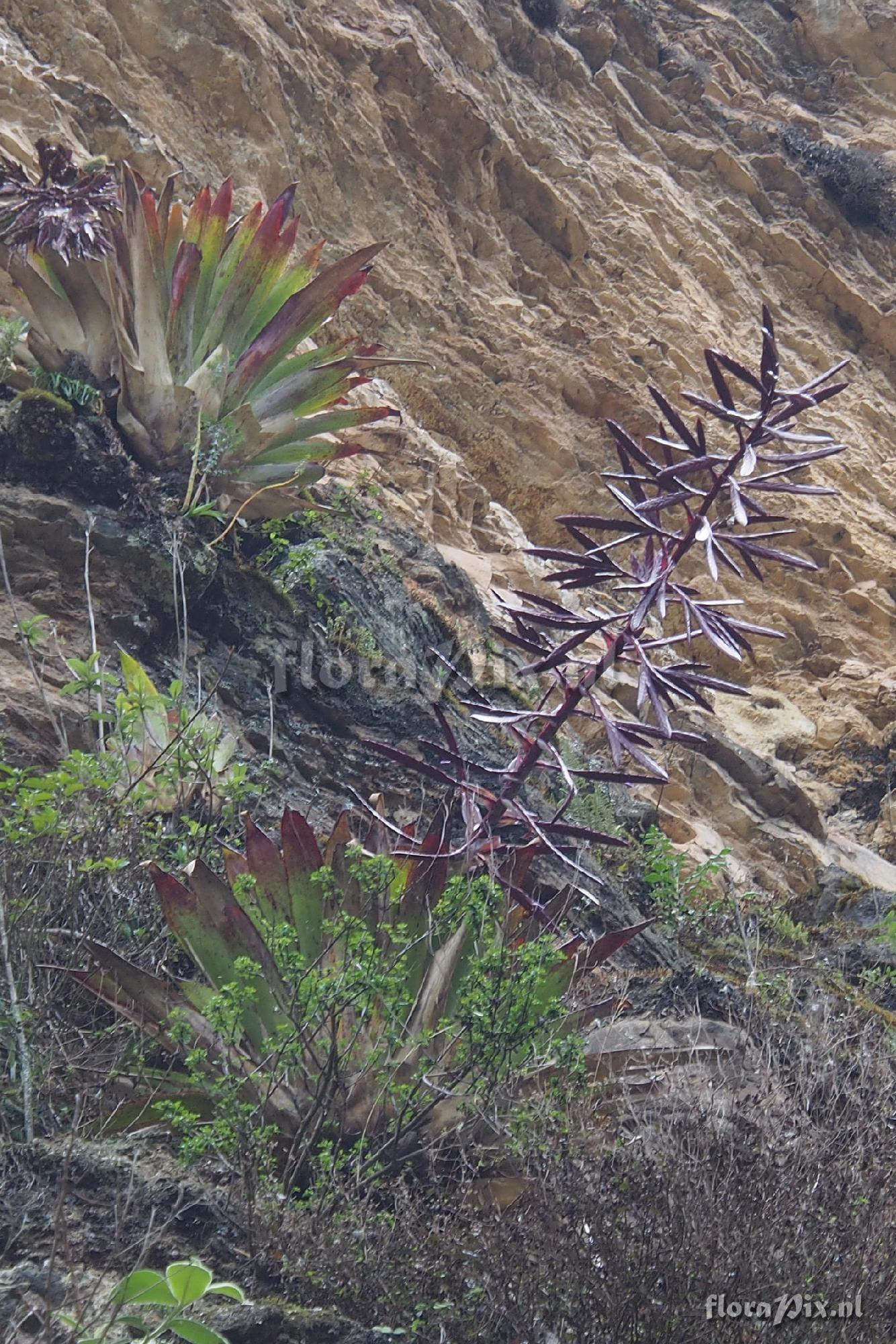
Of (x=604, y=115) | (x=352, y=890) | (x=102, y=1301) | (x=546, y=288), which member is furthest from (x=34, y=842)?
(x=604, y=115)

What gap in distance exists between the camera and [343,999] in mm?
2457

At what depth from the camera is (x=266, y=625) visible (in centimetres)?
463

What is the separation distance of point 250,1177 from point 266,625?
2.72 meters

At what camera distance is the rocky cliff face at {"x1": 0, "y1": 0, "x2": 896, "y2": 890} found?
754 centimetres

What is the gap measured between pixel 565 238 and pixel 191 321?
6.55 m

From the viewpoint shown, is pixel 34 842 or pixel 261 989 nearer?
pixel 261 989

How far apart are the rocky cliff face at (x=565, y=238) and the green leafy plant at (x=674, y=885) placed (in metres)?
1.44

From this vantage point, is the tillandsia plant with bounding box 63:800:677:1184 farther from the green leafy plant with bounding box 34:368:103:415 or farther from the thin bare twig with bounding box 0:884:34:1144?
the green leafy plant with bounding box 34:368:103:415

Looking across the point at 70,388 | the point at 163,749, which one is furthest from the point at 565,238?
the point at 163,749

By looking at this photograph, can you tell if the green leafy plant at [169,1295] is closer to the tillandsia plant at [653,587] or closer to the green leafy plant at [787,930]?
the tillandsia plant at [653,587]

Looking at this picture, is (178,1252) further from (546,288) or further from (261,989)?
(546,288)

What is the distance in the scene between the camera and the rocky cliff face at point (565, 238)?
24.7 feet

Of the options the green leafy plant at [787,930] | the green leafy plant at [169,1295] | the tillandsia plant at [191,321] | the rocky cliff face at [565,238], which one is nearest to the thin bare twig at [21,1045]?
the green leafy plant at [169,1295]

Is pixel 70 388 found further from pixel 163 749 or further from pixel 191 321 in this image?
pixel 163 749
